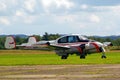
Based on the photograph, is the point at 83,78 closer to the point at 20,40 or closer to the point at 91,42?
the point at 91,42

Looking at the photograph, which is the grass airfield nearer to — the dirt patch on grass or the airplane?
the dirt patch on grass

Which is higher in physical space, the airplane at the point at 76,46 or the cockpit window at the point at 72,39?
the cockpit window at the point at 72,39

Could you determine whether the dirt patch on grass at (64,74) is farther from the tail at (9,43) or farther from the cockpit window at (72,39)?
the tail at (9,43)

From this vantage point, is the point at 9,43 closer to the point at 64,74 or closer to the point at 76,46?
the point at 76,46

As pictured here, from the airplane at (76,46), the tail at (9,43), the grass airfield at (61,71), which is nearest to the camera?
the grass airfield at (61,71)

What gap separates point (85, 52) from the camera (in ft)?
165

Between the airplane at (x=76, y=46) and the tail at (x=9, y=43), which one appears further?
the tail at (x=9, y=43)

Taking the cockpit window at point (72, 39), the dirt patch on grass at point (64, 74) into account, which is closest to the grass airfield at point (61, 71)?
the dirt patch on grass at point (64, 74)

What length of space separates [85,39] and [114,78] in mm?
31267

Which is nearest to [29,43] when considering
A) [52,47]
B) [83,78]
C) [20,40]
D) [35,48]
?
[35,48]

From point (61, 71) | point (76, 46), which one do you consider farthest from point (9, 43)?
point (61, 71)

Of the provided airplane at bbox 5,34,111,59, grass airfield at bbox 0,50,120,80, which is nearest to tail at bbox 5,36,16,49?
airplane at bbox 5,34,111,59

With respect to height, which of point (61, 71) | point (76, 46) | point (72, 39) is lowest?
point (61, 71)

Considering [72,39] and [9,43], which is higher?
[72,39]
